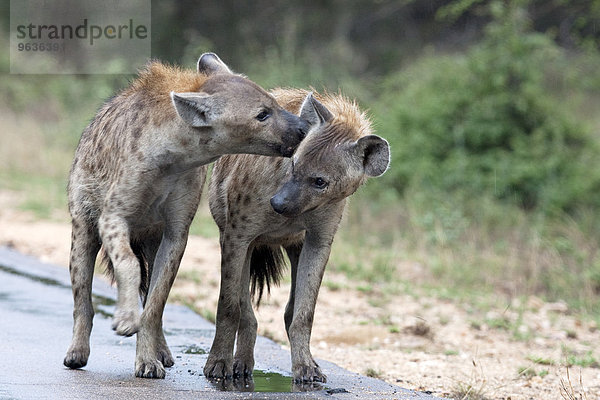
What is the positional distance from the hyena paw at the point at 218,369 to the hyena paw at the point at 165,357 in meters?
0.20

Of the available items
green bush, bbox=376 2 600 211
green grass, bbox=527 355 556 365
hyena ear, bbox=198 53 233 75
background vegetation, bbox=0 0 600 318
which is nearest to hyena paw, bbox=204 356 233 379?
hyena ear, bbox=198 53 233 75

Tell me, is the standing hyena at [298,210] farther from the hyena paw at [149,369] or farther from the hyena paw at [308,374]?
the hyena paw at [149,369]

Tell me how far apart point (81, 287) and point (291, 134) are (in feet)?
3.89

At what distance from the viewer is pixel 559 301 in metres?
Result: 7.81

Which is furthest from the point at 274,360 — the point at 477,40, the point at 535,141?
the point at 477,40

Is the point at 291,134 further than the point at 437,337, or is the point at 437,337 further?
the point at 437,337

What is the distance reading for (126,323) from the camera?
3830 millimetres

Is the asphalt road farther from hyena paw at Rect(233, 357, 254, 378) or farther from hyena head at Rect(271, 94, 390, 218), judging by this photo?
hyena head at Rect(271, 94, 390, 218)

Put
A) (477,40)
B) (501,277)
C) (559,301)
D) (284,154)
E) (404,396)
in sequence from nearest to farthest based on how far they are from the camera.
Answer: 1. (404,396)
2. (284,154)
3. (559,301)
4. (501,277)
5. (477,40)

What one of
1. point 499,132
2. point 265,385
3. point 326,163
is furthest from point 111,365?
point 499,132

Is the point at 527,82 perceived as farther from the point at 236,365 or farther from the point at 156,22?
the point at 156,22


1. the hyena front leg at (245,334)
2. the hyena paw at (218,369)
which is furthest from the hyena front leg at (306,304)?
the hyena paw at (218,369)

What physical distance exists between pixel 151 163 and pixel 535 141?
7192 mm

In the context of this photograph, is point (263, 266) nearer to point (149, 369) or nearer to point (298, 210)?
point (298, 210)
